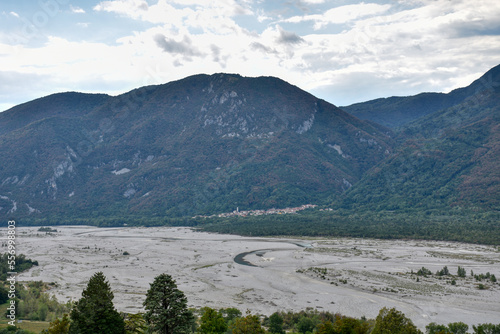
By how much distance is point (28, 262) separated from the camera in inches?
3442

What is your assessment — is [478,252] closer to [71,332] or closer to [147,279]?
[147,279]

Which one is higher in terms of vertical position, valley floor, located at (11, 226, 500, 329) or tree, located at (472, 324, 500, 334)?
tree, located at (472, 324, 500, 334)

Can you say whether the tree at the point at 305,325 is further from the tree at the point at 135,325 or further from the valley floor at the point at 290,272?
the tree at the point at 135,325

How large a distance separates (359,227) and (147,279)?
9490cm

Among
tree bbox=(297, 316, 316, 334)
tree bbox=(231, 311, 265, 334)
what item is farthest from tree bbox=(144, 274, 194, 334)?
tree bbox=(297, 316, 316, 334)

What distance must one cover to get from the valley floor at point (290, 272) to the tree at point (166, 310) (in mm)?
22435

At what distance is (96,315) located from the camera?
31766 millimetres

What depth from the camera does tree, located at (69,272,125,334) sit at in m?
31.5

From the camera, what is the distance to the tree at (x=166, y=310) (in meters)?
31.3

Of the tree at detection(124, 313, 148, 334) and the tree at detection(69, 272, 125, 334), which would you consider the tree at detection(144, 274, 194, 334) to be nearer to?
the tree at detection(69, 272, 125, 334)

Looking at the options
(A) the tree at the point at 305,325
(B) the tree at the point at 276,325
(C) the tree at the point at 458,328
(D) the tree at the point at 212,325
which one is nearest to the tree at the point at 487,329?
(C) the tree at the point at 458,328

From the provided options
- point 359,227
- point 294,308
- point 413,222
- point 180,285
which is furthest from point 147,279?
point 413,222

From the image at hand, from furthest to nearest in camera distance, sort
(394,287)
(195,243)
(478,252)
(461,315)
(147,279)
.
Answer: (195,243) < (478,252) < (147,279) < (394,287) < (461,315)

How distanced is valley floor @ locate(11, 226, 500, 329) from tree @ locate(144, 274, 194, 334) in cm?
2243
